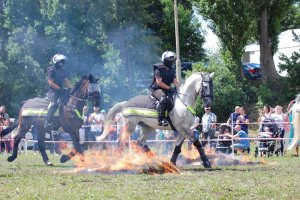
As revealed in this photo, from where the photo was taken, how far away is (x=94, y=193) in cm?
1100

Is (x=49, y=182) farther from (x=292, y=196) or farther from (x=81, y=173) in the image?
(x=292, y=196)

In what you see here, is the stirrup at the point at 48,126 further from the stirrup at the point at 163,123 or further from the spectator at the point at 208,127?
the spectator at the point at 208,127

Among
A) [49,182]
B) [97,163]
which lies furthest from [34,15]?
[49,182]

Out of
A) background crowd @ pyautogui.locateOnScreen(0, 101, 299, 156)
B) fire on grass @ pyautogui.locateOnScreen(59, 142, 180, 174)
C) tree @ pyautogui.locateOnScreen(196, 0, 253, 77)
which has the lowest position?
fire on grass @ pyautogui.locateOnScreen(59, 142, 180, 174)

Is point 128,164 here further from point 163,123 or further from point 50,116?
point 50,116

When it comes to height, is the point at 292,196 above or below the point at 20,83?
below

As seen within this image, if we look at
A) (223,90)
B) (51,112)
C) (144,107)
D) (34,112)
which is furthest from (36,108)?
(223,90)

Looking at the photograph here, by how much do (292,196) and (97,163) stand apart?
6.20 m

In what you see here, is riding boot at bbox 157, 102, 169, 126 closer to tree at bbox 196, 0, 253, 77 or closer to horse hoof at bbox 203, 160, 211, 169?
horse hoof at bbox 203, 160, 211, 169

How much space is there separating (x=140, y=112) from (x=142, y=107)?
0.42ft

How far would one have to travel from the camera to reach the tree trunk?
38.3m

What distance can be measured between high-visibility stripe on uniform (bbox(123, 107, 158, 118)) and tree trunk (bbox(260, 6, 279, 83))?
2243 centimetres

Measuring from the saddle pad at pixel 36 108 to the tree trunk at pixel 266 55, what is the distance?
A: 21902mm

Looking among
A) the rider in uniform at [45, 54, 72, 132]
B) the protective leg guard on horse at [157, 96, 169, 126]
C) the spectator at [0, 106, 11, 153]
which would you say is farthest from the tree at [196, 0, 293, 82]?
the protective leg guard on horse at [157, 96, 169, 126]
